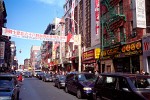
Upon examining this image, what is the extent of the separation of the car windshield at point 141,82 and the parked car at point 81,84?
7275 millimetres

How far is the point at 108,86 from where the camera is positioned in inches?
445

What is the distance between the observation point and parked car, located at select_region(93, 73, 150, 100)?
9383mm

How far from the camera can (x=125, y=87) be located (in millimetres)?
10023

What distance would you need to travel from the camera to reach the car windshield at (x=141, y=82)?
9961 millimetres

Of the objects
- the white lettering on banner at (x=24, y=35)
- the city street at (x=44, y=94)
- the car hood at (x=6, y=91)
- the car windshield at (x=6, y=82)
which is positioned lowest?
the city street at (x=44, y=94)

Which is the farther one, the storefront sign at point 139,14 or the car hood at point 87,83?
the storefront sign at point 139,14

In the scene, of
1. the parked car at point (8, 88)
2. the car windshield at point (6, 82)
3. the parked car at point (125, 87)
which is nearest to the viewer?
the parked car at point (125, 87)

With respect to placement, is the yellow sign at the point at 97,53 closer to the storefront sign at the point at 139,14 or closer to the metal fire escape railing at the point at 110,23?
the metal fire escape railing at the point at 110,23

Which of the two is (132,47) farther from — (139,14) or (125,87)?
(125,87)

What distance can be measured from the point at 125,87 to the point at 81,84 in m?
8.12

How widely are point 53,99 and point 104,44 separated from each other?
1577cm

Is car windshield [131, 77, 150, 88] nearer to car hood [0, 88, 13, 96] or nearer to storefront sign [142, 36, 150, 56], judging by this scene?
car hood [0, 88, 13, 96]

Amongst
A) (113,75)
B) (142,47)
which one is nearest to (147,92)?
(113,75)

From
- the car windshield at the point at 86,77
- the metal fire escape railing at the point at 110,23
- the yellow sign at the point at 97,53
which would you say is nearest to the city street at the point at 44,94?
the car windshield at the point at 86,77
